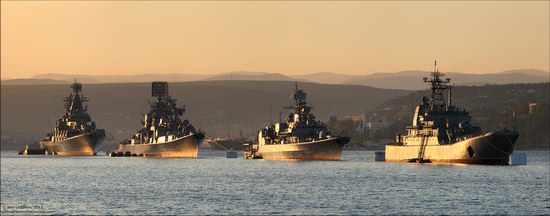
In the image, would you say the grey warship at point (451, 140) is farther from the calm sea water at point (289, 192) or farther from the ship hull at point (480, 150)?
the calm sea water at point (289, 192)

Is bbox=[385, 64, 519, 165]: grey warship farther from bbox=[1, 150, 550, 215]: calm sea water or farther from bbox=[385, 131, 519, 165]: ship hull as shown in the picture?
bbox=[1, 150, 550, 215]: calm sea water

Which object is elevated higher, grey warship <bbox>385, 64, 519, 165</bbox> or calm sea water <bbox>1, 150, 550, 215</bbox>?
grey warship <bbox>385, 64, 519, 165</bbox>

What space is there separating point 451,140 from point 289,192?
6694 cm

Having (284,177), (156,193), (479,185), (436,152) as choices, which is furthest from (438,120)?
(156,193)

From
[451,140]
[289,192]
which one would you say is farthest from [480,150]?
[289,192]

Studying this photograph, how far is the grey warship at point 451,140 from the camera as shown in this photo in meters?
169

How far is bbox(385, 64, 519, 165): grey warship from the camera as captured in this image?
554 feet

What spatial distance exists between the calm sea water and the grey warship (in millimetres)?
7434

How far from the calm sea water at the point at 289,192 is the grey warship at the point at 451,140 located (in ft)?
24.4

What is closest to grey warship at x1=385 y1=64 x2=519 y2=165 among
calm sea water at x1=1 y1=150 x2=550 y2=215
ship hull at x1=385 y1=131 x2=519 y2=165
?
ship hull at x1=385 y1=131 x2=519 y2=165

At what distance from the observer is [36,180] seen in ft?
471

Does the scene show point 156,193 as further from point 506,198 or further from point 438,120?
point 438,120

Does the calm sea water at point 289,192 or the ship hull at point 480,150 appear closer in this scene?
the calm sea water at point 289,192

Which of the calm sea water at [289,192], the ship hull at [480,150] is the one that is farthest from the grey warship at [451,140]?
the calm sea water at [289,192]
